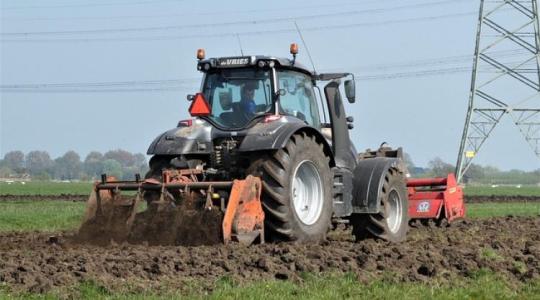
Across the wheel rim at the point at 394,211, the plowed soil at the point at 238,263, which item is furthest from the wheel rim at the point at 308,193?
the wheel rim at the point at 394,211

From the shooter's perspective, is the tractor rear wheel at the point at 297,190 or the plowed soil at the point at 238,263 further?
the tractor rear wheel at the point at 297,190

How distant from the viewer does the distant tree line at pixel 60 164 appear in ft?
405

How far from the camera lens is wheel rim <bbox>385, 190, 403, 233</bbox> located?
14.1 metres

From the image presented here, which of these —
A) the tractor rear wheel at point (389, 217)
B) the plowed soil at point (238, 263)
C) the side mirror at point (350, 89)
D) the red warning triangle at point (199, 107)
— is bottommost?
the plowed soil at point (238, 263)

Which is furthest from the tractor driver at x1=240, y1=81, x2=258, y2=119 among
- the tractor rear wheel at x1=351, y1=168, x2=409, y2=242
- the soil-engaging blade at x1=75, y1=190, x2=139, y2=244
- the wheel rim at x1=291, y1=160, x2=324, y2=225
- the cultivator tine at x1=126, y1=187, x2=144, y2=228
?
the tractor rear wheel at x1=351, y1=168, x2=409, y2=242

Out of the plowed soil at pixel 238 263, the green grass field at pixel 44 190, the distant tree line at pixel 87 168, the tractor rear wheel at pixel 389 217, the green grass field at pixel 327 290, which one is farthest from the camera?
the distant tree line at pixel 87 168

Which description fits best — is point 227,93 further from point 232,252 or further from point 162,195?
point 232,252

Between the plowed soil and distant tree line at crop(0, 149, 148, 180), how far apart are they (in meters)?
105

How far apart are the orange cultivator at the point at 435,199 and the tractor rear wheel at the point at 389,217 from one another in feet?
9.55

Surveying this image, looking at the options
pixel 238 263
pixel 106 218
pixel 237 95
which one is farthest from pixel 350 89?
pixel 238 263

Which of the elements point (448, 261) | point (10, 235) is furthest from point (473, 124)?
point (448, 261)

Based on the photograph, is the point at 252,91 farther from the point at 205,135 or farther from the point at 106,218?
the point at 106,218

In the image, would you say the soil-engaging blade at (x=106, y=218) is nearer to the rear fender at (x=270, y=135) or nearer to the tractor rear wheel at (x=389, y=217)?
the rear fender at (x=270, y=135)

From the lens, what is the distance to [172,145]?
12.2 metres
